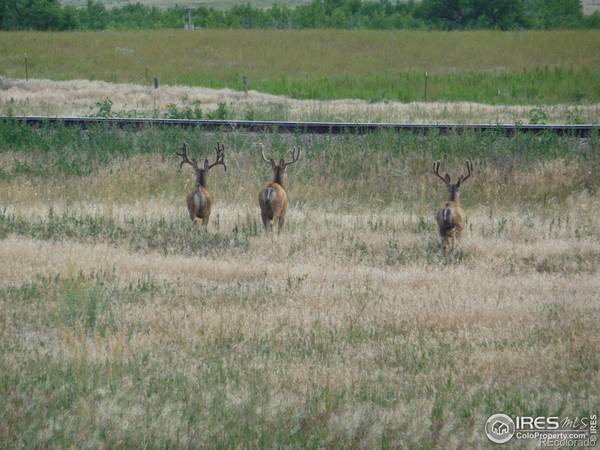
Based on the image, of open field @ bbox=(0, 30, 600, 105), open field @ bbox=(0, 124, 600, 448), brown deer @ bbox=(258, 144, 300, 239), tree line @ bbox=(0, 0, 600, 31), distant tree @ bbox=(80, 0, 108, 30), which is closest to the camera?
open field @ bbox=(0, 124, 600, 448)

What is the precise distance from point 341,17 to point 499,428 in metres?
84.1

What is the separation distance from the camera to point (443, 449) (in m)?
8.05

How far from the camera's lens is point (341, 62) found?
174 ft

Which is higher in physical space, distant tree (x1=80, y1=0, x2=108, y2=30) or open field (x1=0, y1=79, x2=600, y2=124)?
distant tree (x1=80, y1=0, x2=108, y2=30)

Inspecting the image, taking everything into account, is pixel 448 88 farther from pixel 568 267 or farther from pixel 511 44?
pixel 568 267

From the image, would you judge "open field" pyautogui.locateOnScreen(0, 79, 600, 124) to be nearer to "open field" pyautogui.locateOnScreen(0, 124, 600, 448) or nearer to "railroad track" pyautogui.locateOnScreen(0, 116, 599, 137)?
"railroad track" pyautogui.locateOnScreen(0, 116, 599, 137)

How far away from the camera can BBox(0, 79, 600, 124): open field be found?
28.3m

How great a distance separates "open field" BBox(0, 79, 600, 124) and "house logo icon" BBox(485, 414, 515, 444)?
658 inches

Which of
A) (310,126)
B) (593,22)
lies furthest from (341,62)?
(593,22)

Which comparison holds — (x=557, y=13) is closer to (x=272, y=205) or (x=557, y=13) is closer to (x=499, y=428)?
(x=272, y=205)

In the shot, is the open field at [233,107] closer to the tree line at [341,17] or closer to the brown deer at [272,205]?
the brown deer at [272,205]

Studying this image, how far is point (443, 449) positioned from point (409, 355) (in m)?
2.24

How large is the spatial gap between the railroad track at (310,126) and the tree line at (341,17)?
172 feet

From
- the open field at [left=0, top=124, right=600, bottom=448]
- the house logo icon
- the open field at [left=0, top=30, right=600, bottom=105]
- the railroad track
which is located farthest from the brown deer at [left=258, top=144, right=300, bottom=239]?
the open field at [left=0, top=30, right=600, bottom=105]
